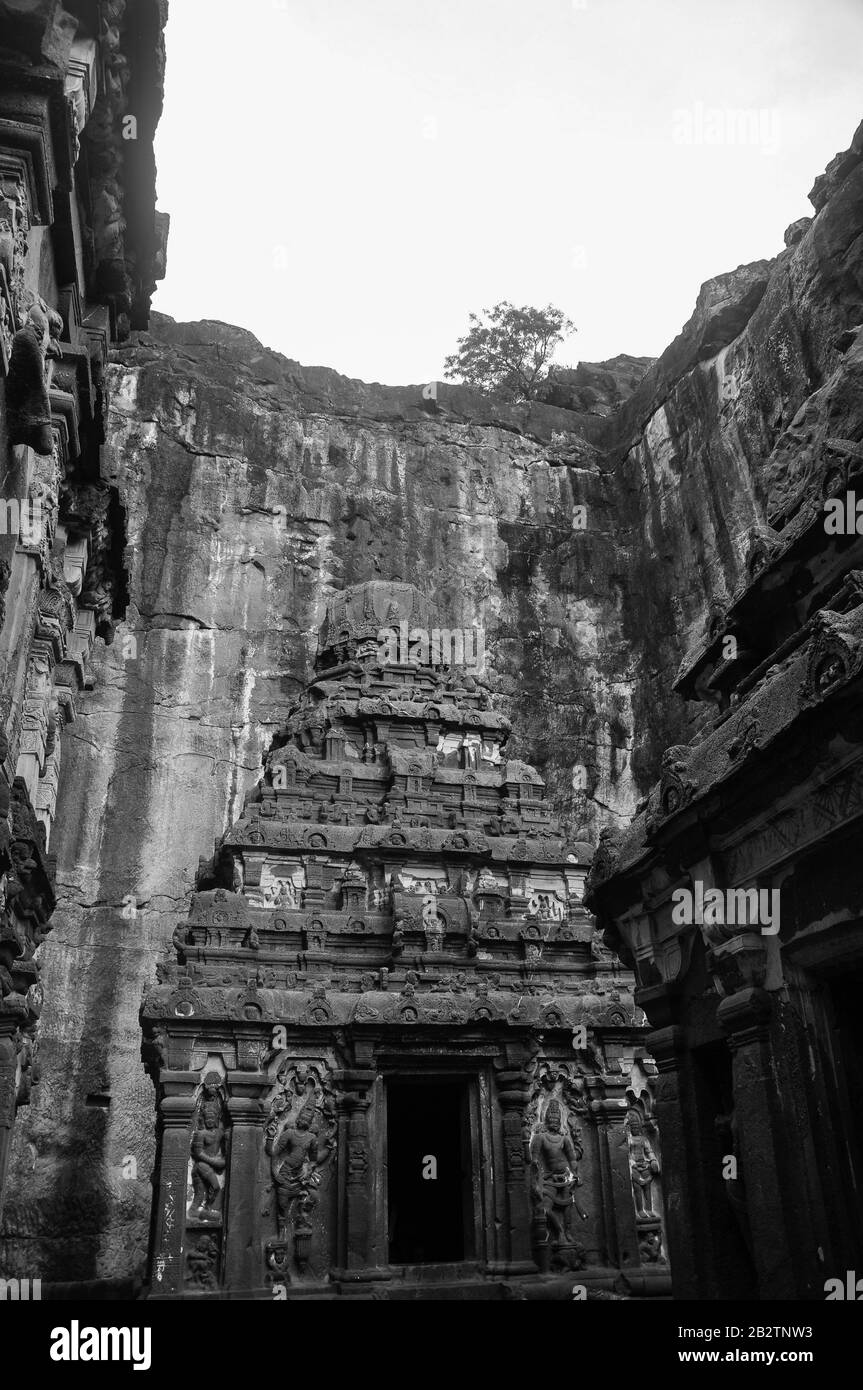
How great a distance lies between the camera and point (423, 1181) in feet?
49.0

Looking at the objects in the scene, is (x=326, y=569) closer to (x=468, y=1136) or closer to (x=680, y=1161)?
(x=468, y=1136)

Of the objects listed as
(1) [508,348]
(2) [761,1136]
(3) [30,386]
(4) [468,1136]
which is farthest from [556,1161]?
(1) [508,348]

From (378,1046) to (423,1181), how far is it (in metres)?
4.47

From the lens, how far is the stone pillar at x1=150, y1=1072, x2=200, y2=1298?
10.2 m

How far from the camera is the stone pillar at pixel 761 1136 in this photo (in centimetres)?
484

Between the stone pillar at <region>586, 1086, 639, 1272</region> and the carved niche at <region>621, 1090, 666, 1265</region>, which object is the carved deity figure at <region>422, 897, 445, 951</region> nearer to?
the stone pillar at <region>586, 1086, 639, 1272</region>

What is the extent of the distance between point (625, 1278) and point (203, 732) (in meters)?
17.8

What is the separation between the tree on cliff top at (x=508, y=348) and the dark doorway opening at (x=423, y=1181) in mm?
29761

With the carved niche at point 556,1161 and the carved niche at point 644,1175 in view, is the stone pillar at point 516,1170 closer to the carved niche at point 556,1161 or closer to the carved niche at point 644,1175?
the carved niche at point 556,1161

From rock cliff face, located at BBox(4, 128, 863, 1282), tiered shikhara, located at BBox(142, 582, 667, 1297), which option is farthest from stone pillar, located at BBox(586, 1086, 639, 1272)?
rock cliff face, located at BBox(4, 128, 863, 1282)

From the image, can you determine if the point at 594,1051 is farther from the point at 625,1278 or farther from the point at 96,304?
the point at 96,304

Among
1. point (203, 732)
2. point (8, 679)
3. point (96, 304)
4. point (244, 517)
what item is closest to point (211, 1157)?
point (8, 679)

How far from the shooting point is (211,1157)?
35.6 feet
